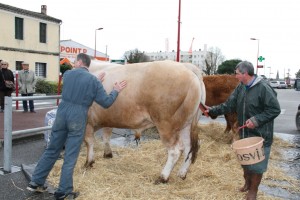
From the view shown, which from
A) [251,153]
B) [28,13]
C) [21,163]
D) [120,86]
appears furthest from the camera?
[28,13]

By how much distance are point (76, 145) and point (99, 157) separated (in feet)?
7.07

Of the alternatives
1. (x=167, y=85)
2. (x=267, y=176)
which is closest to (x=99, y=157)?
(x=167, y=85)

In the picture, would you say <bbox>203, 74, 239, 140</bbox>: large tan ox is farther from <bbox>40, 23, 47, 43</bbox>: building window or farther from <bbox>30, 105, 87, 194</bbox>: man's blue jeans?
<bbox>40, 23, 47, 43</bbox>: building window

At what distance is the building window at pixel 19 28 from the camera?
28812 mm

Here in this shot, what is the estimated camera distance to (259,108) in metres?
4.03

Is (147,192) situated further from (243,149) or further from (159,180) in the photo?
(243,149)

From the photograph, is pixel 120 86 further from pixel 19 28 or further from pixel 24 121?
pixel 19 28

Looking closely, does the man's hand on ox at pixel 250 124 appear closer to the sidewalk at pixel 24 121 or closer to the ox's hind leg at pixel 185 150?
the ox's hind leg at pixel 185 150

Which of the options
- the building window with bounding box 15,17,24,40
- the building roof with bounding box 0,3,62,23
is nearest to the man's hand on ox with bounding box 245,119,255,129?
the building roof with bounding box 0,3,62,23

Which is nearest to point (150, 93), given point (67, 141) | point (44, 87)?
point (67, 141)

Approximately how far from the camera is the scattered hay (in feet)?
14.5

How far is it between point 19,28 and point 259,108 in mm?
28794

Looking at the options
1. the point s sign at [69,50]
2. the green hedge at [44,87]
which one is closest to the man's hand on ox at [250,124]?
the green hedge at [44,87]

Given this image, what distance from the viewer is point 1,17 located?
2700 centimetres
